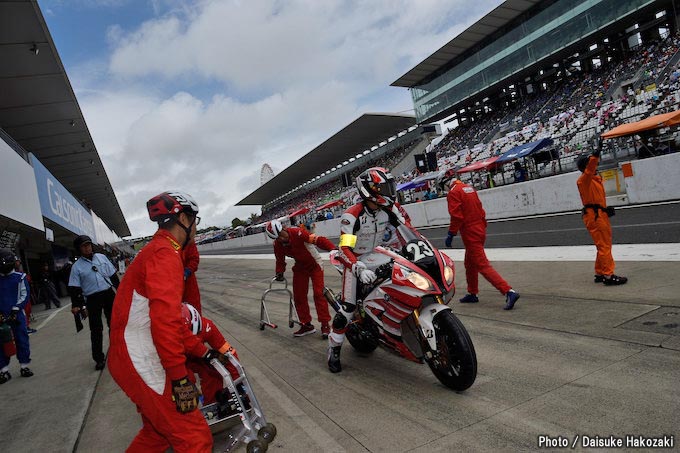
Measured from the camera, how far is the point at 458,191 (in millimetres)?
6273

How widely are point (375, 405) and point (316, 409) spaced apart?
0.52 m

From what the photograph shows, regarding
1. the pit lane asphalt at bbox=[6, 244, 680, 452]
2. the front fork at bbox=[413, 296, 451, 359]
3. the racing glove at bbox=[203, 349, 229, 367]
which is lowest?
the pit lane asphalt at bbox=[6, 244, 680, 452]

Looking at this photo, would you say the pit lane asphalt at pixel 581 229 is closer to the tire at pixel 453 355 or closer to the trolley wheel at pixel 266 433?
the tire at pixel 453 355

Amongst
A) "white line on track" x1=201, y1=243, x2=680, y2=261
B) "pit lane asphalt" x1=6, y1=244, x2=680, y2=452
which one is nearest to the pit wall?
"white line on track" x1=201, y1=243, x2=680, y2=261

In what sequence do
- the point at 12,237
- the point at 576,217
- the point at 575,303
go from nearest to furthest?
the point at 575,303, the point at 576,217, the point at 12,237

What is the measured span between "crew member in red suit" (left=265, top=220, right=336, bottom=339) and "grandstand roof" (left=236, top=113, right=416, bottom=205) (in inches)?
1784

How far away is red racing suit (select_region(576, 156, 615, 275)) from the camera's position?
6129 millimetres

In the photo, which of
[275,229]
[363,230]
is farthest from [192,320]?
[275,229]

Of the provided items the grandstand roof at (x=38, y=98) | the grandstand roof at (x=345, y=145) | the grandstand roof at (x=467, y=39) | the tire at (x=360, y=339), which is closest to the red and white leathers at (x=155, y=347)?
the tire at (x=360, y=339)

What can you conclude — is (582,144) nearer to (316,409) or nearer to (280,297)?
(280,297)

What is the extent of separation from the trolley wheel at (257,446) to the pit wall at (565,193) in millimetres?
14818

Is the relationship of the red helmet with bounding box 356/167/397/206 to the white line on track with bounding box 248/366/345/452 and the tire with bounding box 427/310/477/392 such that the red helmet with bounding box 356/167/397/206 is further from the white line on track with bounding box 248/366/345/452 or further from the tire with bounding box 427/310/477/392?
the white line on track with bounding box 248/366/345/452

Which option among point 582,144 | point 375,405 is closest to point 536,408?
point 375,405

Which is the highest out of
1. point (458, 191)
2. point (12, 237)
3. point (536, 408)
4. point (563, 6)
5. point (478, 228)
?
point (563, 6)
